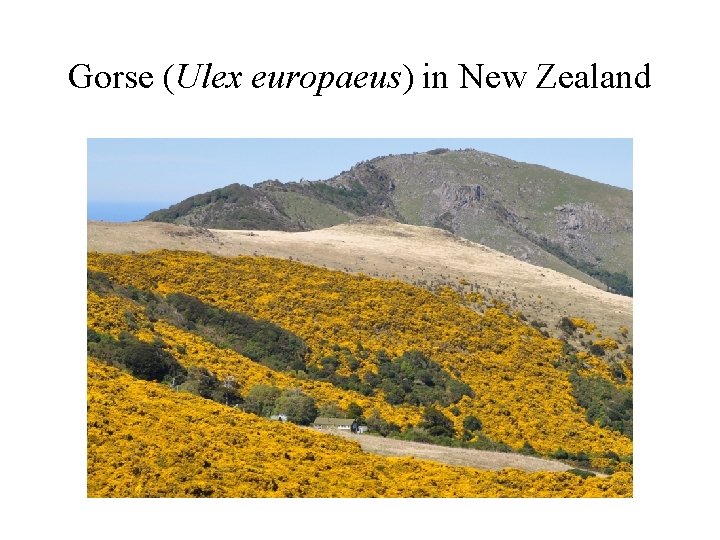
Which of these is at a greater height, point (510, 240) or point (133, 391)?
point (510, 240)

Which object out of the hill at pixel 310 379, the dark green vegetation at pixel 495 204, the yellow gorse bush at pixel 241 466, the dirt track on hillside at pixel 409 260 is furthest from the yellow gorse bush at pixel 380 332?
the dark green vegetation at pixel 495 204

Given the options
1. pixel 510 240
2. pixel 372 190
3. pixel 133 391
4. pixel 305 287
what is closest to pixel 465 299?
pixel 305 287

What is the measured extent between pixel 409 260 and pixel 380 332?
38.9 feet

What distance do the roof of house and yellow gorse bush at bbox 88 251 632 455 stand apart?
167 centimetres

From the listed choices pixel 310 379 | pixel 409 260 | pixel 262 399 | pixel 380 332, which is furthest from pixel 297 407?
pixel 409 260

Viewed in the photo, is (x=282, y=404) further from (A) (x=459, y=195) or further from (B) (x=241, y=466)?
(A) (x=459, y=195)

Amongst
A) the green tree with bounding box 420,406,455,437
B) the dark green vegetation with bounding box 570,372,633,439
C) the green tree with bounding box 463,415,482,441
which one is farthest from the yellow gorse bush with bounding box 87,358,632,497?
the dark green vegetation with bounding box 570,372,633,439

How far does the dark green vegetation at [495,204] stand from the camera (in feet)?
433

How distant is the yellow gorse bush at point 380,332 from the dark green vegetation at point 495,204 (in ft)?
237

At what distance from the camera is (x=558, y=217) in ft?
519

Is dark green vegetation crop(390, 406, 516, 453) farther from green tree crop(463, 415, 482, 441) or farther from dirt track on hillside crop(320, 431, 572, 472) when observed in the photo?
dirt track on hillside crop(320, 431, 572, 472)

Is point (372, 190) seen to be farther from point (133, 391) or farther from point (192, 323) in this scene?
point (133, 391)

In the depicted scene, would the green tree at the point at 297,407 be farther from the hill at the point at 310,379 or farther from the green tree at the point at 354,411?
the green tree at the point at 354,411

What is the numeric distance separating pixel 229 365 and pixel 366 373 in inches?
194
